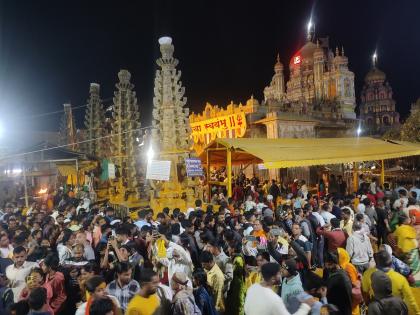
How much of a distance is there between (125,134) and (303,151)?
31.2 feet

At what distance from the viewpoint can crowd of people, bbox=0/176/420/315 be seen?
3.62m

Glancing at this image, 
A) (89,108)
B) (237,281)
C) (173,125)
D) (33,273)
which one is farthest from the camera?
(89,108)

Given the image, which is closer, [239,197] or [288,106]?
[239,197]

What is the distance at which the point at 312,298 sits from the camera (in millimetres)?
3709

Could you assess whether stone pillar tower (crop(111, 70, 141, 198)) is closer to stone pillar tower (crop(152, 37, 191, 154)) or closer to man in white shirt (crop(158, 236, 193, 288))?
stone pillar tower (crop(152, 37, 191, 154))

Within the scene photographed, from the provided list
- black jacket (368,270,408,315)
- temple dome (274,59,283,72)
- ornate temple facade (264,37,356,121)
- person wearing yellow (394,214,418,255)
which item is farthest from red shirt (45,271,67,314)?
temple dome (274,59,283,72)

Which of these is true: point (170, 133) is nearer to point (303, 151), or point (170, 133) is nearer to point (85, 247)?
point (303, 151)

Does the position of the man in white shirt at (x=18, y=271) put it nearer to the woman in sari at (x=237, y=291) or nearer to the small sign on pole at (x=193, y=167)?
the woman in sari at (x=237, y=291)

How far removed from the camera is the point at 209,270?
15.7 feet

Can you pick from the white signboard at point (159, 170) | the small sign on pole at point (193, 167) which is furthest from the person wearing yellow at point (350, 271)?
the white signboard at point (159, 170)

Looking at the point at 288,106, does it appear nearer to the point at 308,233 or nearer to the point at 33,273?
the point at 308,233

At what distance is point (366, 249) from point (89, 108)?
1886 centimetres

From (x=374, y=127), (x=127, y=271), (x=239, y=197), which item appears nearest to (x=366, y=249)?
(x=127, y=271)

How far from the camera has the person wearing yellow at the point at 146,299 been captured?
353 centimetres
